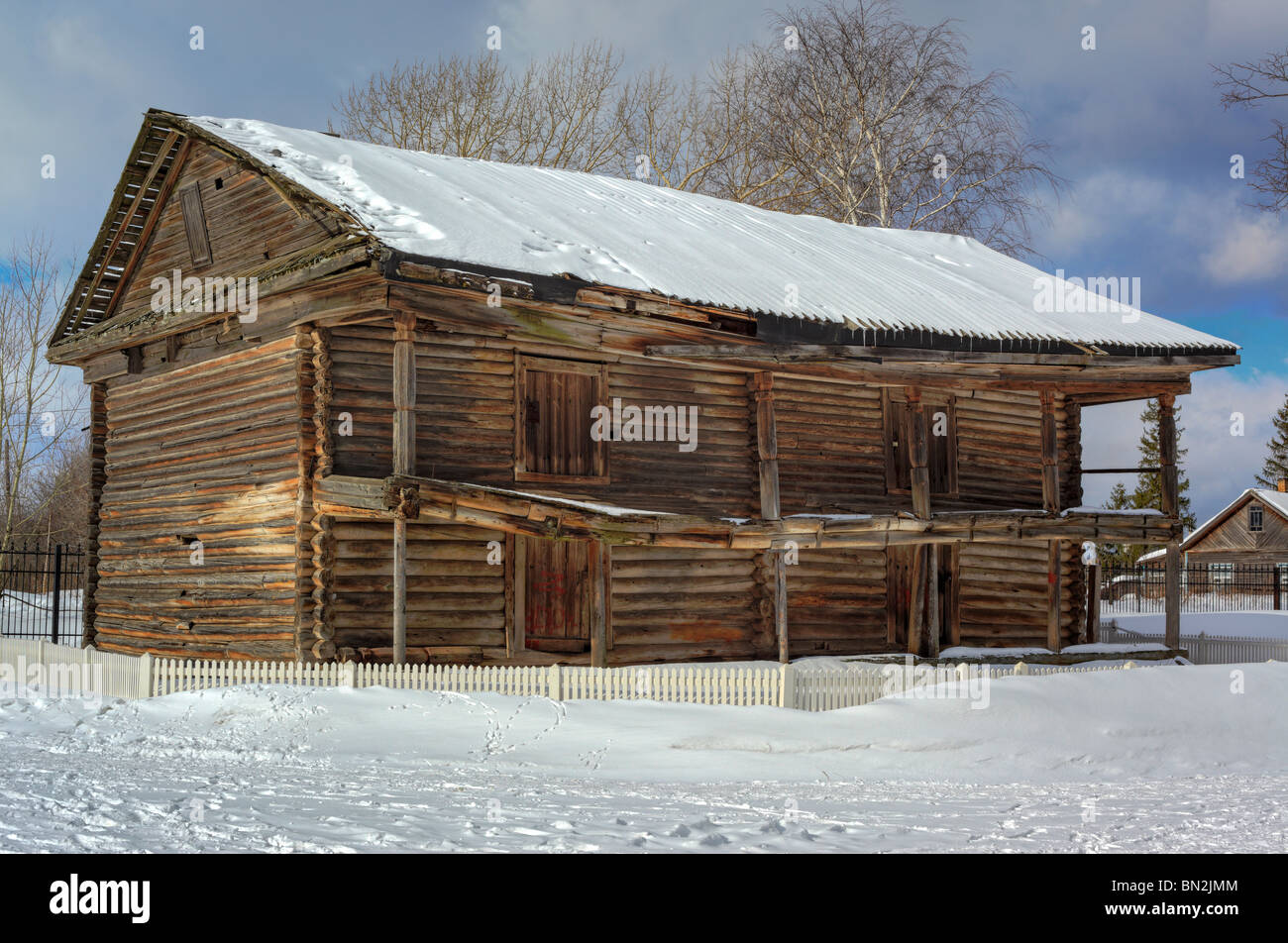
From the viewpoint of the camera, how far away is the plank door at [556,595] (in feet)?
53.1

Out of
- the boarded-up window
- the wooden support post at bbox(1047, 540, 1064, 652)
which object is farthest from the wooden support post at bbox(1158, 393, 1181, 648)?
the boarded-up window

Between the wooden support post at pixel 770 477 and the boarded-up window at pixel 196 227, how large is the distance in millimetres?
8505

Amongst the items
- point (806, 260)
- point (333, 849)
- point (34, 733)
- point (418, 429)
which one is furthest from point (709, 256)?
point (333, 849)

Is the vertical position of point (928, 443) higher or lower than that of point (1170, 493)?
higher

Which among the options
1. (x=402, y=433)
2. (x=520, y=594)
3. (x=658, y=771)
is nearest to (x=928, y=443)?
(x=520, y=594)

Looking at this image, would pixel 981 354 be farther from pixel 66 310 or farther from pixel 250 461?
pixel 66 310

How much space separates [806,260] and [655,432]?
5.37 meters

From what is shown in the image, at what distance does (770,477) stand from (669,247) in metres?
4.21

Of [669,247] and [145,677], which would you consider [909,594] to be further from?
Answer: [145,677]

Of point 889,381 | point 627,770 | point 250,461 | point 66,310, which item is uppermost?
point 66,310

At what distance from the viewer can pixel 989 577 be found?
69.1ft

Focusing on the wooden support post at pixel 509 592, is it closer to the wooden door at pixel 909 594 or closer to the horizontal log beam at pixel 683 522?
the horizontal log beam at pixel 683 522

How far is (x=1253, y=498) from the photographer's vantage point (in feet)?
168

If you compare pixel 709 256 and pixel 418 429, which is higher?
pixel 709 256
